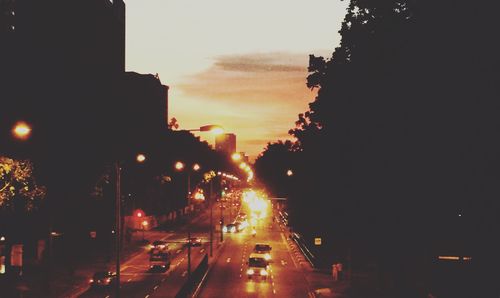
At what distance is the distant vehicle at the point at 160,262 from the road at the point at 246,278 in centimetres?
382

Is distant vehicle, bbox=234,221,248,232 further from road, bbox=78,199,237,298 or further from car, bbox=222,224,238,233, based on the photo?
road, bbox=78,199,237,298

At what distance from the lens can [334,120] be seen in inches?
1309

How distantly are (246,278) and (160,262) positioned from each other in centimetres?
801

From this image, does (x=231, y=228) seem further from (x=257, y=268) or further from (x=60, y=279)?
(x=60, y=279)

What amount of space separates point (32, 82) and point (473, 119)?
3296cm

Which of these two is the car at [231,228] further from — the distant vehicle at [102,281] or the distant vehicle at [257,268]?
the distant vehicle at [102,281]

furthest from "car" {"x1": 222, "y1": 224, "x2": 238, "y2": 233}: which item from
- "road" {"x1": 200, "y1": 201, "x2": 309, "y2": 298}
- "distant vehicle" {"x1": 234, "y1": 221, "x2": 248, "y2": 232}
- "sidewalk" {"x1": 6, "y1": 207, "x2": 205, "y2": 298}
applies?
"sidewalk" {"x1": 6, "y1": 207, "x2": 205, "y2": 298}

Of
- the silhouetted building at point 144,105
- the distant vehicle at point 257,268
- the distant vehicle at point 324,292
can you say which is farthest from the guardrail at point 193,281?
the silhouetted building at point 144,105

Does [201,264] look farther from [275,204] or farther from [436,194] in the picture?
[275,204]

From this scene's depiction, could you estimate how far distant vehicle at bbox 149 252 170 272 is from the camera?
53125 mm

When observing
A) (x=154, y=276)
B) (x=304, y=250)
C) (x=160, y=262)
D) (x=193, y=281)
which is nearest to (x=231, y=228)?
(x=304, y=250)

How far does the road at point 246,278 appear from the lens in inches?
1692

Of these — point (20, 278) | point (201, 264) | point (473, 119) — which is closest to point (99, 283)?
point (20, 278)

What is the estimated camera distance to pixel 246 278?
5028 centimetres
